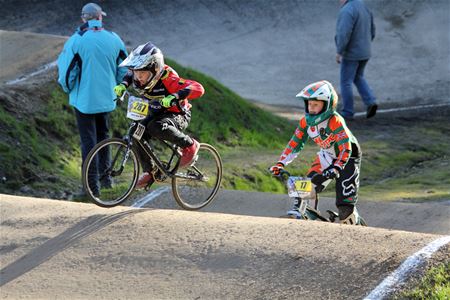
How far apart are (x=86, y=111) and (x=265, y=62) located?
10.8m

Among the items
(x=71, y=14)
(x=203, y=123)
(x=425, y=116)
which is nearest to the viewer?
(x=203, y=123)

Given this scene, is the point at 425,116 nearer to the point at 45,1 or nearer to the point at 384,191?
the point at 384,191

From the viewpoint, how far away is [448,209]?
9391 millimetres

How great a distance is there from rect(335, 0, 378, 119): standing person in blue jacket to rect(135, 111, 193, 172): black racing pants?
7.50 metres

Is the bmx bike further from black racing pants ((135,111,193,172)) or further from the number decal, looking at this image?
the number decal

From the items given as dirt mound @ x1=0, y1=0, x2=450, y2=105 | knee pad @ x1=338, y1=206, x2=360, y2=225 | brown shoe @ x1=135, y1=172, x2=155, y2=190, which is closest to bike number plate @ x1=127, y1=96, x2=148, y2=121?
brown shoe @ x1=135, y1=172, x2=155, y2=190

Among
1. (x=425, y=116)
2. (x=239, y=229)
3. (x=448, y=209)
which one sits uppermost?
(x=239, y=229)

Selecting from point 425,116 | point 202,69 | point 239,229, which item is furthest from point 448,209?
point 202,69

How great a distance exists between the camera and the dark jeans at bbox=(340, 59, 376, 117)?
50.9ft

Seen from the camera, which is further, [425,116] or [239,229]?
[425,116]

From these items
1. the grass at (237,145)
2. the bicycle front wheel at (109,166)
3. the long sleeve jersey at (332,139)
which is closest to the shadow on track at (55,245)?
the bicycle front wheel at (109,166)

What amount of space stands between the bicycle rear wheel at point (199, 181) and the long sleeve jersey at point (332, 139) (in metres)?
1.04

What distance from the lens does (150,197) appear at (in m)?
10.1

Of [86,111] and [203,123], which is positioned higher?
[86,111]
